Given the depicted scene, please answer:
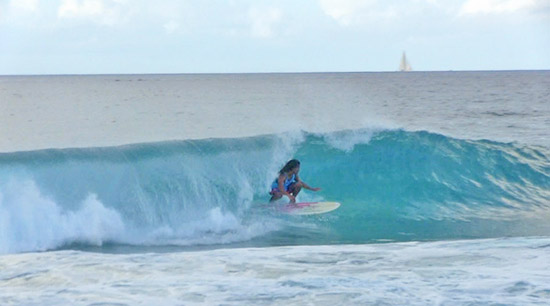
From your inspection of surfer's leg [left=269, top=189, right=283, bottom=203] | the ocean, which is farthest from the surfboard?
surfer's leg [left=269, top=189, right=283, bottom=203]

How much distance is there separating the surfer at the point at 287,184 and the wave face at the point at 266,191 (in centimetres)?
35

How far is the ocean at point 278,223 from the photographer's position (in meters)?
6.80

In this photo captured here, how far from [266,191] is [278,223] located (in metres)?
2.53

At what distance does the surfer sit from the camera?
13.1m

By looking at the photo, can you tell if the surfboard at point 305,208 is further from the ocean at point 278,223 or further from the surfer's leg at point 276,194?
the surfer's leg at point 276,194

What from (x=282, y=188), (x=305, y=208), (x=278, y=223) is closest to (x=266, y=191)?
(x=282, y=188)

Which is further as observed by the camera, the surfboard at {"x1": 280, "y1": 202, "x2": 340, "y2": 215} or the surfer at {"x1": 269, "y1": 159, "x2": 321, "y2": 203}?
the surfer at {"x1": 269, "y1": 159, "x2": 321, "y2": 203}

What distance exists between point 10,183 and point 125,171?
90.9 inches

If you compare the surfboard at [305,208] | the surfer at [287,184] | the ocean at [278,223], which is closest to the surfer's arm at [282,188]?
the surfer at [287,184]

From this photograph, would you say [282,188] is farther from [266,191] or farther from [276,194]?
[266,191]

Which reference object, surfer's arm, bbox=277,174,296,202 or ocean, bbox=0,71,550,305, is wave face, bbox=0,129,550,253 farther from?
surfer's arm, bbox=277,174,296,202

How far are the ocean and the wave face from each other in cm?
4

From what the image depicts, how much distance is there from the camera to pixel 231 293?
6652 mm

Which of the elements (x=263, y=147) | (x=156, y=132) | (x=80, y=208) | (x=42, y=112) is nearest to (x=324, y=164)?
(x=263, y=147)
